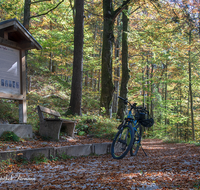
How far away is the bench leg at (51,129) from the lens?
6.43 metres

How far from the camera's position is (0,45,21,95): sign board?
5996 millimetres

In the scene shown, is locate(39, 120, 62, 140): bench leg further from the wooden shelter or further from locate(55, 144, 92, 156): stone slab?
locate(55, 144, 92, 156): stone slab

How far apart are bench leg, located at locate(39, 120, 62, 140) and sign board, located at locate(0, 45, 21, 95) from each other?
4.79 ft

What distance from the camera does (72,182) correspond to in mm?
2980

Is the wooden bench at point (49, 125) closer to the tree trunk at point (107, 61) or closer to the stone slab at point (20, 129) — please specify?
the stone slab at point (20, 129)

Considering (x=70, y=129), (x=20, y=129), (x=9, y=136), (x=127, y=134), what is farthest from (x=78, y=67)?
(x=127, y=134)

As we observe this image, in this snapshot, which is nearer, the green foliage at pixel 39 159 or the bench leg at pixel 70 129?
the green foliage at pixel 39 159

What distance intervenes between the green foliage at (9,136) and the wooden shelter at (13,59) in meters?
0.90

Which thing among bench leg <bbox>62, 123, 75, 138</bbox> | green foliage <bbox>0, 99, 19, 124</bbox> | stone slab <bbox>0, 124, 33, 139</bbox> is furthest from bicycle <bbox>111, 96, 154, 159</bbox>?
green foliage <bbox>0, 99, 19, 124</bbox>

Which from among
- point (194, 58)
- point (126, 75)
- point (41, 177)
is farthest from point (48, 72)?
point (41, 177)

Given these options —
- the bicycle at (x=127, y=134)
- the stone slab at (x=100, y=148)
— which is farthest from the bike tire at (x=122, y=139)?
the stone slab at (x=100, y=148)

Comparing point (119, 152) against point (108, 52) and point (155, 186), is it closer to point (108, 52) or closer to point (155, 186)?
point (155, 186)

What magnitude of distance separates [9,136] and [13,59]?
2559 millimetres

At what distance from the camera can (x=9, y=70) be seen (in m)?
6.23
